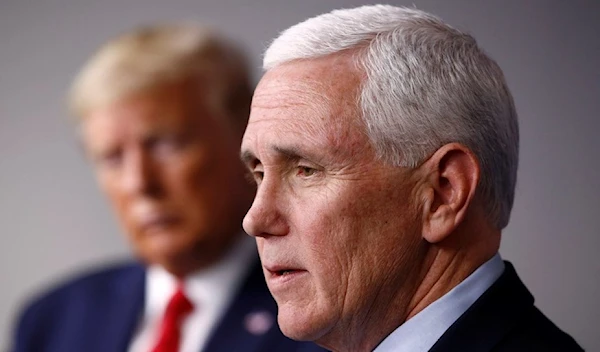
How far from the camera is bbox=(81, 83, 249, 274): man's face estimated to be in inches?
94.7

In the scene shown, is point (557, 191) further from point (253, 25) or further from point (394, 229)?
point (253, 25)

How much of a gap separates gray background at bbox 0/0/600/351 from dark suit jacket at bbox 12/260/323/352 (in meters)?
0.58

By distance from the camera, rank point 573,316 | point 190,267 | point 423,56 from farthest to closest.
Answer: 1. point 190,267
2. point 573,316
3. point 423,56

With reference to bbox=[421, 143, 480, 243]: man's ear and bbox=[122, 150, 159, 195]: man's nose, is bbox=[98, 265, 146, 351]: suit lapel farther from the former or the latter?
bbox=[421, 143, 480, 243]: man's ear

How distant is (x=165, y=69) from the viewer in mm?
2436

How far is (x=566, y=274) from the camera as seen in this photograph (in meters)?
1.93

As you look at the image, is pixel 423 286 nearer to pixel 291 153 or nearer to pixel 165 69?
pixel 291 153

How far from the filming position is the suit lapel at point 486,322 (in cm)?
132

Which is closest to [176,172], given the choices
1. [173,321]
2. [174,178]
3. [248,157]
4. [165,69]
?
[174,178]

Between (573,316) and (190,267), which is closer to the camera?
(573,316)

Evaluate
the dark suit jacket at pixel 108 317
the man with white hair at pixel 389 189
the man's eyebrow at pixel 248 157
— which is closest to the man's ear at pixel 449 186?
the man with white hair at pixel 389 189

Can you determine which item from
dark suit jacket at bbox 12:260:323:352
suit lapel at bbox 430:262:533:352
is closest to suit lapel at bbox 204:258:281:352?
dark suit jacket at bbox 12:260:323:352

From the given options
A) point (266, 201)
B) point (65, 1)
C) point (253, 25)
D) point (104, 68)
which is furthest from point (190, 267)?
point (65, 1)

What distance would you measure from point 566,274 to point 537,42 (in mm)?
469
